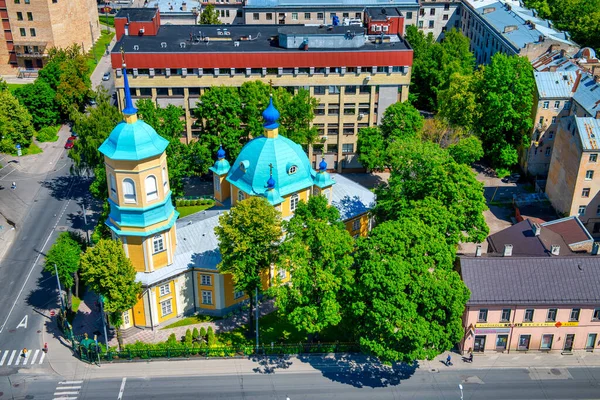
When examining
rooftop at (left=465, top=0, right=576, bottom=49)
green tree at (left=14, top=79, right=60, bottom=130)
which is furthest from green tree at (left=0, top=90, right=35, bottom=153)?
rooftop at (left=465, top=0, right=576, bottom=49)

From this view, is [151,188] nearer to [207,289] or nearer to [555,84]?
[207,289]

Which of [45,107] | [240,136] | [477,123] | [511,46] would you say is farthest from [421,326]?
[45,107]

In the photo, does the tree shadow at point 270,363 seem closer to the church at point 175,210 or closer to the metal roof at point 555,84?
the church at point 175,210

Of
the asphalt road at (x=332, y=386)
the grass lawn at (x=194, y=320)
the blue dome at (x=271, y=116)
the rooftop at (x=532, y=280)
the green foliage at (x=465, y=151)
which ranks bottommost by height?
the asphalt road at (x=332, y=386)

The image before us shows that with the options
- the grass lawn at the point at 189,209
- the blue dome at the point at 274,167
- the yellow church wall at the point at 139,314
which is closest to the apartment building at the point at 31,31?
the grass lawn at the point at 189,209

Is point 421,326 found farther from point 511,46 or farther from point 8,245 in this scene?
point 511,46
